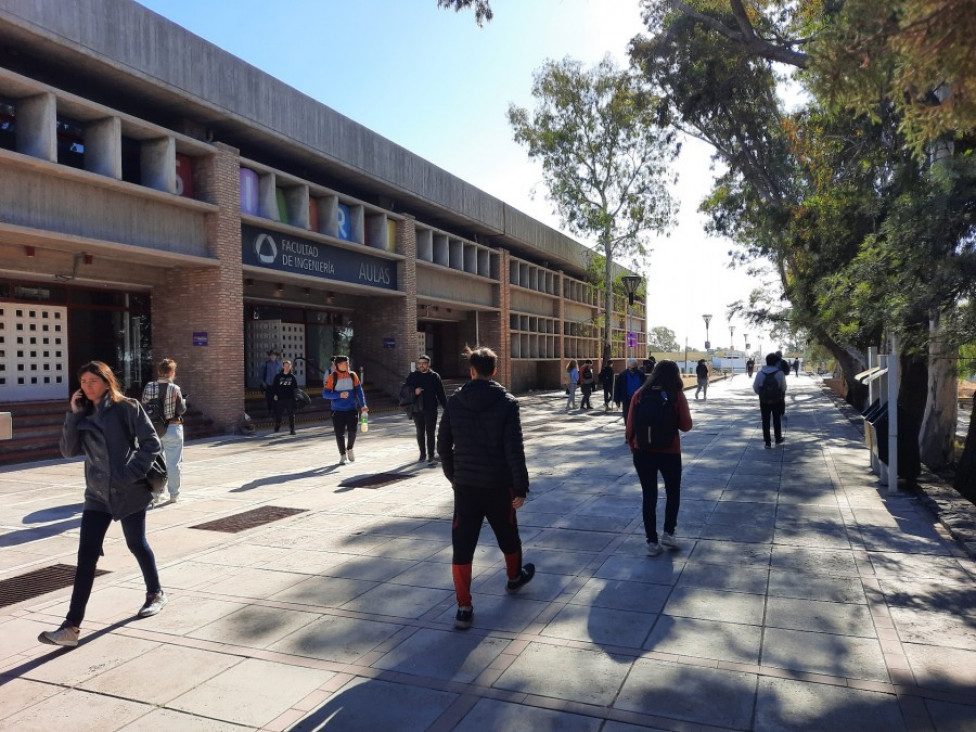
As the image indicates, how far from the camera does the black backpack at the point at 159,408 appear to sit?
7.71m

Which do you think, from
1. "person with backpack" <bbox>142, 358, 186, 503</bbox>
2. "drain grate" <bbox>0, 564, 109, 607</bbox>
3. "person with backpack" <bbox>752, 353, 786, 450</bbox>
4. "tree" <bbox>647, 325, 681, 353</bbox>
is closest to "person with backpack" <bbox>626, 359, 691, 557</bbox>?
"drain grate" <bbox>0, 564, 109, 607</bbox>

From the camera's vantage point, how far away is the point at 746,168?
18.9 m

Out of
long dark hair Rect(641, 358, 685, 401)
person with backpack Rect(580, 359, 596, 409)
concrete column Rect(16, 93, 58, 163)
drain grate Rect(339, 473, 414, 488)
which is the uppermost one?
concrete column Rect(16, 93, 58, 163)

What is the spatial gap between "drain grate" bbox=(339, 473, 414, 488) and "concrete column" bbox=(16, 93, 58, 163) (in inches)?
291

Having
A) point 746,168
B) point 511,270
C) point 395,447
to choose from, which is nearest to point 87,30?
point 395,447

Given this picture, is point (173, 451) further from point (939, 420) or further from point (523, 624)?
point (939, 420)

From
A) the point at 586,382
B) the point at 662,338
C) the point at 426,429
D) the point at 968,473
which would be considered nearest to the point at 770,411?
the point at 968,473

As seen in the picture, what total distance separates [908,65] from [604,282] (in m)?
29.4

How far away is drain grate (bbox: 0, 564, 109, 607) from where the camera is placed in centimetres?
520

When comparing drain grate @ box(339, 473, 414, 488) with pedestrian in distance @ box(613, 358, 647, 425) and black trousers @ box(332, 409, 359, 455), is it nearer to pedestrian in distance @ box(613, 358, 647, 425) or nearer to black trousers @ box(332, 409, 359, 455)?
black trousers @ box(332, 409, 359, 455)

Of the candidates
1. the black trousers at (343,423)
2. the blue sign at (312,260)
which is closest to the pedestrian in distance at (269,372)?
the blue sign at (312,260)

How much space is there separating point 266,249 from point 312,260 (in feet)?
5.62

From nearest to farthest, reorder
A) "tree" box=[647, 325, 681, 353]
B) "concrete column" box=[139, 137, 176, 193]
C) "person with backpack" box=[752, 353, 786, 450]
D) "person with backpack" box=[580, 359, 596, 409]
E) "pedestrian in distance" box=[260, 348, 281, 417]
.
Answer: "person with backpack" box=[752, 353, 786, 450] → "concrete column" box=[139, 137, 176, 193] → "pedestrian in distance" box=[260, 348, 281, 417] → "person with backpack" box=[580, 359, 596, 409] → "tree" box=[647, 325, 681, 353]

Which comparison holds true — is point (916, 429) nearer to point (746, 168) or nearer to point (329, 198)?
point (746, 168)
